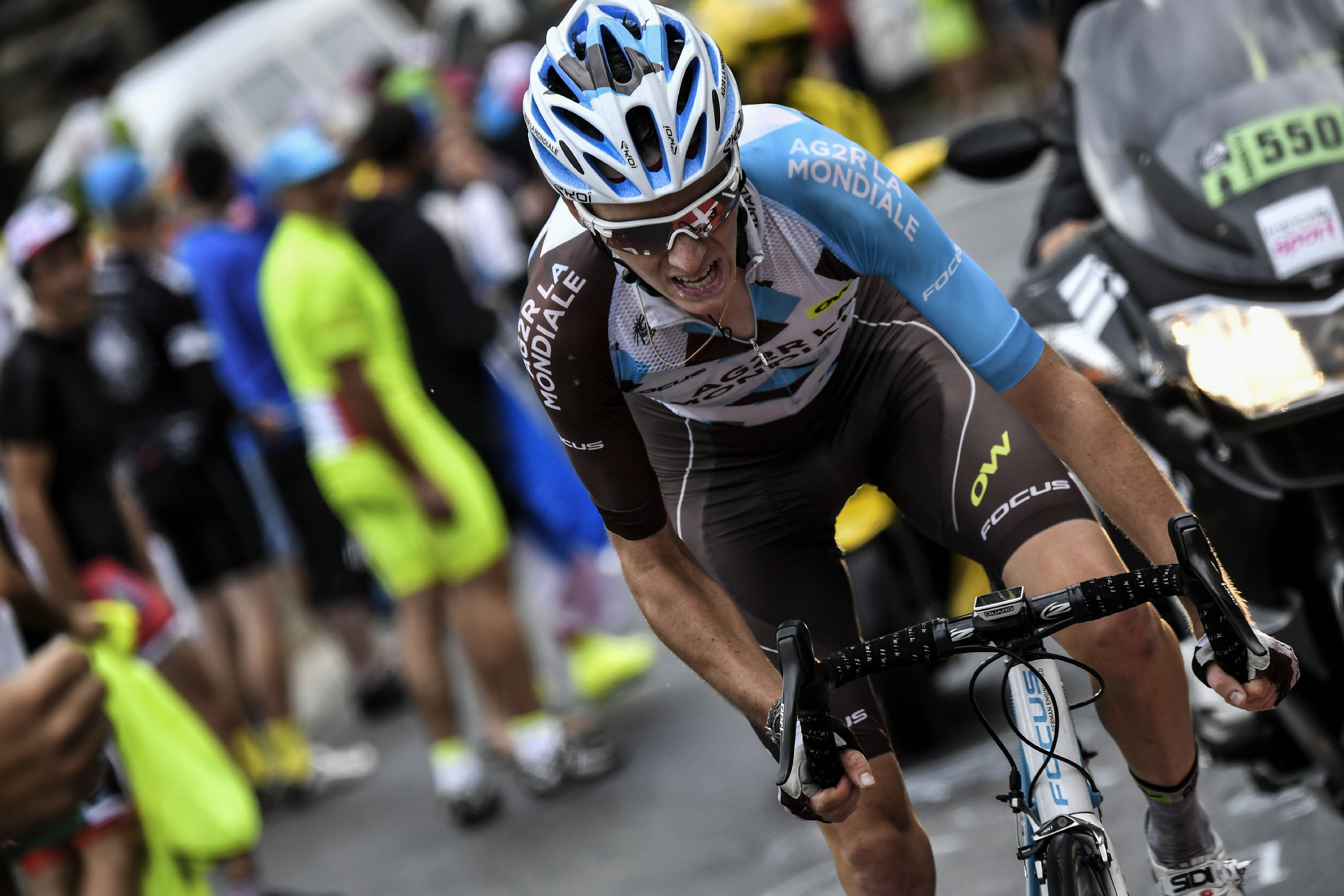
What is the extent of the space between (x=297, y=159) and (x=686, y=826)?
121 inches

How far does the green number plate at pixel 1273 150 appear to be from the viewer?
3.57 meters

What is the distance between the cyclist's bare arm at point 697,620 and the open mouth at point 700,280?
21.3 inches

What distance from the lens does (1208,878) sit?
308cm

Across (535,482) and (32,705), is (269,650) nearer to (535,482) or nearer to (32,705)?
(535,482)

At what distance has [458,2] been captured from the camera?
16.8 metres

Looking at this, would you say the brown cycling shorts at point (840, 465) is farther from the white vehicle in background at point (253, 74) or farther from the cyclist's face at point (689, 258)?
the white vehicle in background at point (253, 74)

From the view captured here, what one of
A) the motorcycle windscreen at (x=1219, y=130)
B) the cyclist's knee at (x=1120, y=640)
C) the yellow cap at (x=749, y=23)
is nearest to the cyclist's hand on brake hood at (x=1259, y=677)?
the cyclist's knee at (x=1120, y=640)

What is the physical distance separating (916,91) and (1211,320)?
577 inches

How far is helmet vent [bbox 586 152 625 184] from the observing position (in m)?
2.79

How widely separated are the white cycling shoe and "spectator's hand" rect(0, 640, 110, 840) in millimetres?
2058

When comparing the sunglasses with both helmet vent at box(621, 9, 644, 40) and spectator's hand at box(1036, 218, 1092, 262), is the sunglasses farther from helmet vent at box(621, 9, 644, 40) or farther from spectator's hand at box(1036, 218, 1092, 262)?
spectator's hand at box(1036, 218, 1092, 262)

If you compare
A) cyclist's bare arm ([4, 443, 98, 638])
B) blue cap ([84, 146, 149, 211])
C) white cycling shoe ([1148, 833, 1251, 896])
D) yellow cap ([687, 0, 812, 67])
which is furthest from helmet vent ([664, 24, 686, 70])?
blue cap ([84, 146, 149, 211])

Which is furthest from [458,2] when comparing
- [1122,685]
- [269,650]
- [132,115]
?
[1122,685]

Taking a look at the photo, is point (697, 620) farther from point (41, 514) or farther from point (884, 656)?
point (41, 514)
